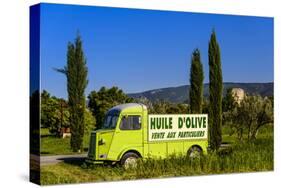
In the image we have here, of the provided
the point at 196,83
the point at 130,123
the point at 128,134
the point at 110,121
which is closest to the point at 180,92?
the point at 196,83

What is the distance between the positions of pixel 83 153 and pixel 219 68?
3790mm

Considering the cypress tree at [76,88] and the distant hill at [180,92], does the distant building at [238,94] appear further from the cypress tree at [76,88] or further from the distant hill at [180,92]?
the cypress tree at [76,88]

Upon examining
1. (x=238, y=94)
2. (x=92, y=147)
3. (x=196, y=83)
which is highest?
(x=196, y=83)

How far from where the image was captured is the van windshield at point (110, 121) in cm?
1558

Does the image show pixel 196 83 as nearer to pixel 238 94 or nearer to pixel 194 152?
pixel 238 94

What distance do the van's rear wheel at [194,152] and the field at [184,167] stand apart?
97 millimetres

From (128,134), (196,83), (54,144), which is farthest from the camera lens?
(196,83)

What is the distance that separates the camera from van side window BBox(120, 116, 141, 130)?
15.7 metres

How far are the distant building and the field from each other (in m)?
0.80

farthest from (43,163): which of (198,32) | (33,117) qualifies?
(198,32)

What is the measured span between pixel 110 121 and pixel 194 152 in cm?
219

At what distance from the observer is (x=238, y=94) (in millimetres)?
17328

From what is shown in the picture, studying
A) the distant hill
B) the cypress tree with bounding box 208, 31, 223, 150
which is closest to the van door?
the distant hill

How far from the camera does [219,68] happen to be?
667 inches
